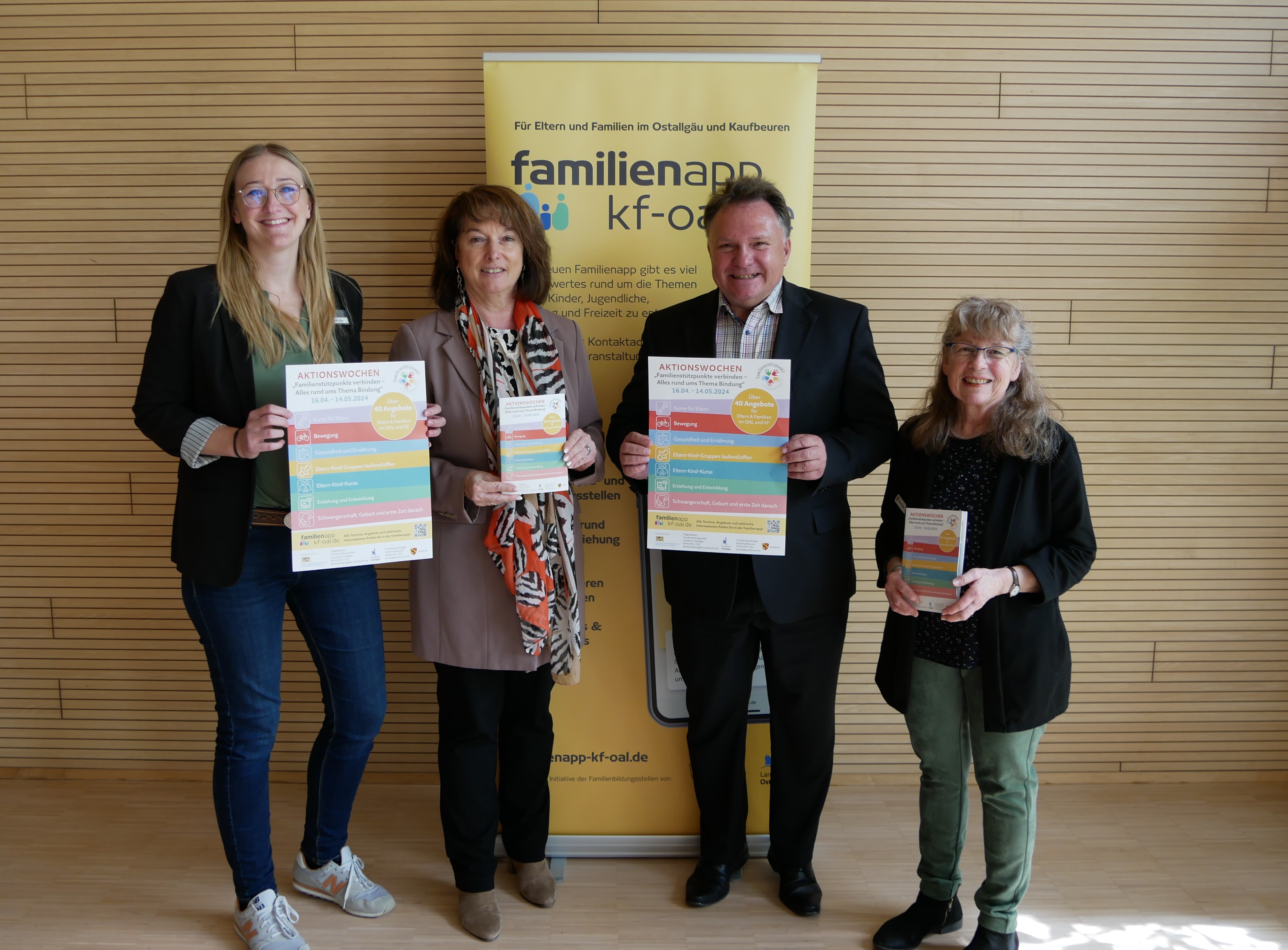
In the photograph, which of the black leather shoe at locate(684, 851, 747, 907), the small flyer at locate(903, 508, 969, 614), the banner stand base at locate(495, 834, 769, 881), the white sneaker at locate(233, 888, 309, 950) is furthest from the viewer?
the banner stand base at locate(495, 834, 769, 881)

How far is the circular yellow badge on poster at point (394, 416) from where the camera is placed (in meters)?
2.11

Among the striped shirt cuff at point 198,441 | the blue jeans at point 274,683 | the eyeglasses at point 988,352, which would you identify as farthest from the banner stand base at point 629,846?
the eyeglasses at point 988,352

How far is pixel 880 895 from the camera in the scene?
2.62 m

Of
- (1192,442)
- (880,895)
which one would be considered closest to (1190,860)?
(880,895)

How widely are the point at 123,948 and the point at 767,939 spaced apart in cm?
188

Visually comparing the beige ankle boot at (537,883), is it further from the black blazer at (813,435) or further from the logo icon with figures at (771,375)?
the logo icon with figures at (771,375)

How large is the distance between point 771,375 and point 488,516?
87 centimetres

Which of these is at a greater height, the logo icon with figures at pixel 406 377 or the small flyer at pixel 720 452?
the logo icon with figures at pixel 406 377

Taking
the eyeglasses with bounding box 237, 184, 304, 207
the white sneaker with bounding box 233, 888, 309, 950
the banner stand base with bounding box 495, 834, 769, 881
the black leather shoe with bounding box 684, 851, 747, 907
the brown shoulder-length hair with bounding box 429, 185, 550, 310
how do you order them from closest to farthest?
the eyeglasses with bounding box 237, 184, 304, 207 → the brown shoulder-length hair with bounding box 429, 185, 550, 310 → the white sneaker with bounding box 233, 888, 309, 950 → the black leather shoe with bounding box 684, 851, 747, 907 → the banner stand base with bounding box 495, 834, 769, 881

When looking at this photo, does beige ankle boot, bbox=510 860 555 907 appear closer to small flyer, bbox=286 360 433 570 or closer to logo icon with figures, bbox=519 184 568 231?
small flyer, bbox=286 360 433 570

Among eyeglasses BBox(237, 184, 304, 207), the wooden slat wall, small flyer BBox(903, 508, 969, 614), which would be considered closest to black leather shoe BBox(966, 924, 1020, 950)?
small flyer BBox(903, 508, 969, 614)

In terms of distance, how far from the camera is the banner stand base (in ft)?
9.27

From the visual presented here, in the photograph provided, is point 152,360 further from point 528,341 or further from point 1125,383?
point 1125,383

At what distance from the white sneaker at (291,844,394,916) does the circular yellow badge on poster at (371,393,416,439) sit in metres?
1.39
